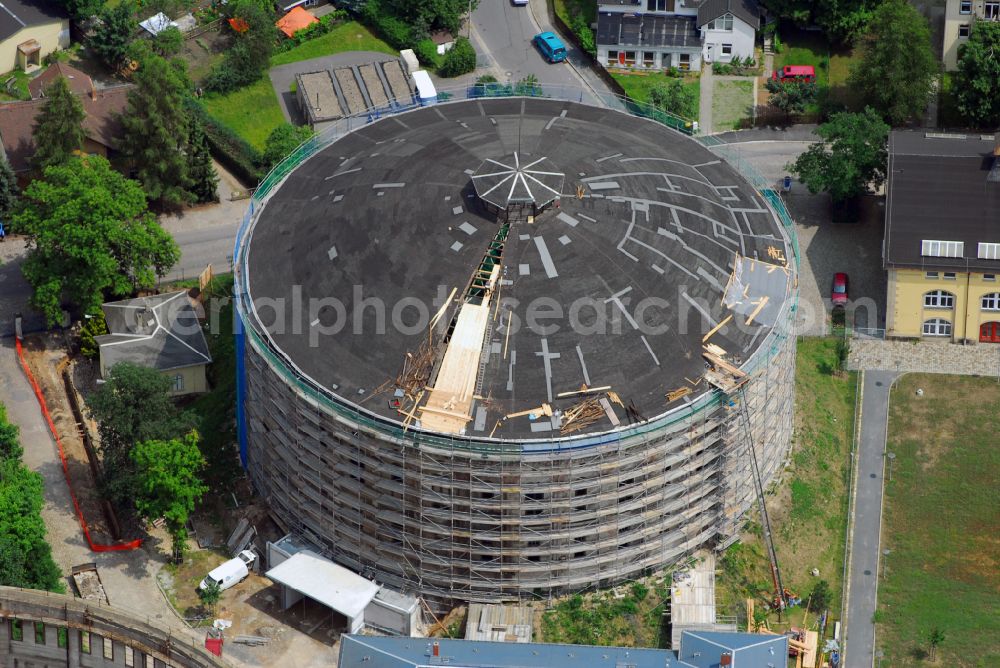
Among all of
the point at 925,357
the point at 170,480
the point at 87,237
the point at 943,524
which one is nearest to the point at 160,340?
the point at 87,237

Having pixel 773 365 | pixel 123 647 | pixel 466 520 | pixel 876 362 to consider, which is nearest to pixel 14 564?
pixel 123 647

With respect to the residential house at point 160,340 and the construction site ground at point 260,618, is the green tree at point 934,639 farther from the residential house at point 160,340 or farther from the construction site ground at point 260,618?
the residential house at point 160,340

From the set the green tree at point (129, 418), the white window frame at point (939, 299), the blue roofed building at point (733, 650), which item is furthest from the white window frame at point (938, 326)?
the green tree at point (129, 418)

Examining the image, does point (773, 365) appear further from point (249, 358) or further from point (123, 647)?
point (123, 647)

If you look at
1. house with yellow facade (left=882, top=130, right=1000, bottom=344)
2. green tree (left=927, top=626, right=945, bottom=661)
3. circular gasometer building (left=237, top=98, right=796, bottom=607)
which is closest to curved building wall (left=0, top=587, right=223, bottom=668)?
circular gasometer building (left=237, top=98, right=796, bottom=607)

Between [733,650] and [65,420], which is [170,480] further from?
[733,650]

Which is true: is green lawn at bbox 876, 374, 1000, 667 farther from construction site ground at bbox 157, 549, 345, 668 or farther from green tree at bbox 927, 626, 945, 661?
construction site ground at bbox 157, 549, 345, 668
